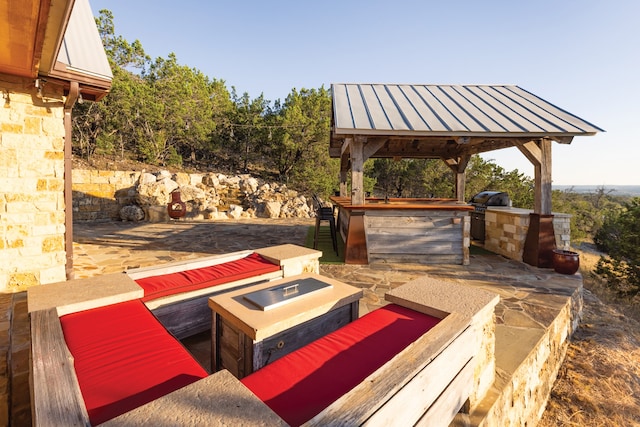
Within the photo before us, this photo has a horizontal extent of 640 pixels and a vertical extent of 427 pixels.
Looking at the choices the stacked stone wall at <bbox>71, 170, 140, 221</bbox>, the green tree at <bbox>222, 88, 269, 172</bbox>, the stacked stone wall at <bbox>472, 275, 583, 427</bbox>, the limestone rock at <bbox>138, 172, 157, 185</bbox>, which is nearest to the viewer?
the stacked stone wall at <bbox>472, 275, 583, 427</bbox>

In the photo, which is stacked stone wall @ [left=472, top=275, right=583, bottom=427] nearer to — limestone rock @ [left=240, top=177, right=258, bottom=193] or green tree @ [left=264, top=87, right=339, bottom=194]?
green tree @ [left=264, top=87, right=339, bottom=194]

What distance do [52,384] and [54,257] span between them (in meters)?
3.44

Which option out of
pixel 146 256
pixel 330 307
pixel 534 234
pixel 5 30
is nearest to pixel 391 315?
pixel 330 307

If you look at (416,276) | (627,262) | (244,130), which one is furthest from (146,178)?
(627,262)

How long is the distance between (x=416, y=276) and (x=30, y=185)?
5.41m

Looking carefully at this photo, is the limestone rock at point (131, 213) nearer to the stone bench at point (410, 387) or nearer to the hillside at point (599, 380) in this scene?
the stone bench at point (410, 387)

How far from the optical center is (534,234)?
5.59 m

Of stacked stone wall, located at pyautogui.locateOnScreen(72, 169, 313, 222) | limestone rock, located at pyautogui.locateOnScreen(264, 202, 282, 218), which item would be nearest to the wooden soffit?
stacked stone wall, located at pyautogui.locateOnScreen(72, 169, 313, 222)

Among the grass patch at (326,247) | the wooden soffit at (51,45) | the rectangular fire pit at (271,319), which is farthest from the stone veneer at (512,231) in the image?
the wooden soffit at (51,45)

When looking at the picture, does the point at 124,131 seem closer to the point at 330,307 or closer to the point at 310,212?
the point at 310,212

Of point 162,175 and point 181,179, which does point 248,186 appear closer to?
point 181,179

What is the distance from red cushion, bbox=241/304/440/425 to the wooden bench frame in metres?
0.19

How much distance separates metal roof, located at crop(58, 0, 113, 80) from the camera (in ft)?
11.9

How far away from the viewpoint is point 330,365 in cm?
156
